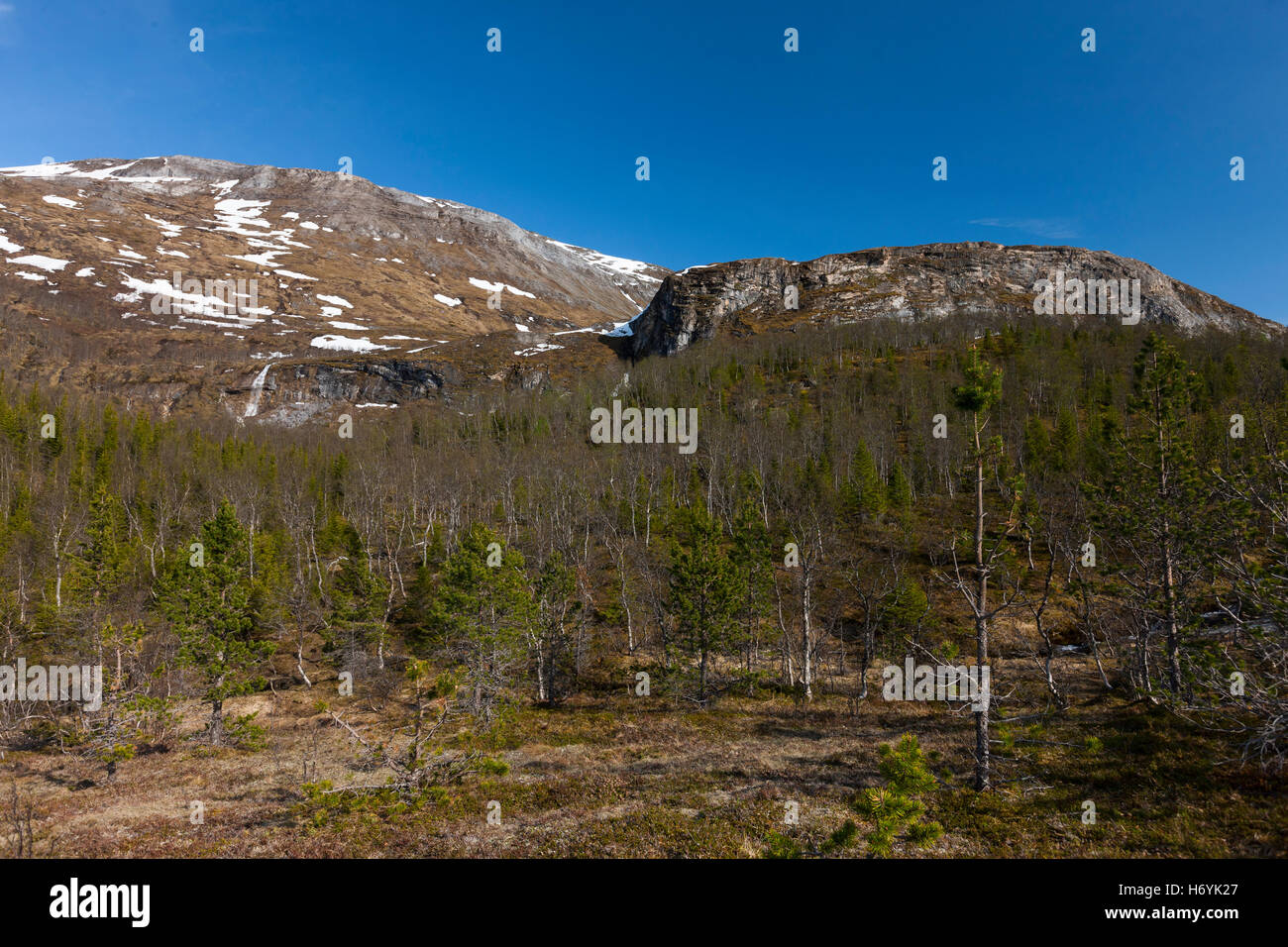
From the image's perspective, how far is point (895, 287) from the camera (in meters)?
186

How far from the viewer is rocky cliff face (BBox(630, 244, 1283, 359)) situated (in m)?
180

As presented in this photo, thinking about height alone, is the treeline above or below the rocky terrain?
below

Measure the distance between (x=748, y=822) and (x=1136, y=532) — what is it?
2118cm

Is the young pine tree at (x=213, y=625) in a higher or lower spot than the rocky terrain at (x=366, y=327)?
lower

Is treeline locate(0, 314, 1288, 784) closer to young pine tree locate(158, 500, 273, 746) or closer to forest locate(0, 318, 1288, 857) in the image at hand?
young pine tree locate(158, 500, 273, 746)

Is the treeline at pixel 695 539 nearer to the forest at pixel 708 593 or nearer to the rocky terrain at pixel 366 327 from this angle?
the forest at pixel 708 593

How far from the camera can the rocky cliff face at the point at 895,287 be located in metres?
180

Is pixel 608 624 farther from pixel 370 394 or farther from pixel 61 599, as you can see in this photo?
pixel 370 394

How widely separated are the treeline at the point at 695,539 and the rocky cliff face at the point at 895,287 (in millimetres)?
66386

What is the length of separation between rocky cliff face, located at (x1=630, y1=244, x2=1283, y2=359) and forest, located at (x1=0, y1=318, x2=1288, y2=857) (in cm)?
8211

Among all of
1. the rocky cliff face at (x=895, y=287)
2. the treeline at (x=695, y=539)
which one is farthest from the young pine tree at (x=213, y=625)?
the rocky cliff face at (x=895, y=287)

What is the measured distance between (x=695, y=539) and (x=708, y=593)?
4.27 meters

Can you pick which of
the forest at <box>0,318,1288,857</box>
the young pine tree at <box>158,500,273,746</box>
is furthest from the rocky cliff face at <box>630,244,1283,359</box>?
the young pine tree at <box>158,500,273,746</box>
